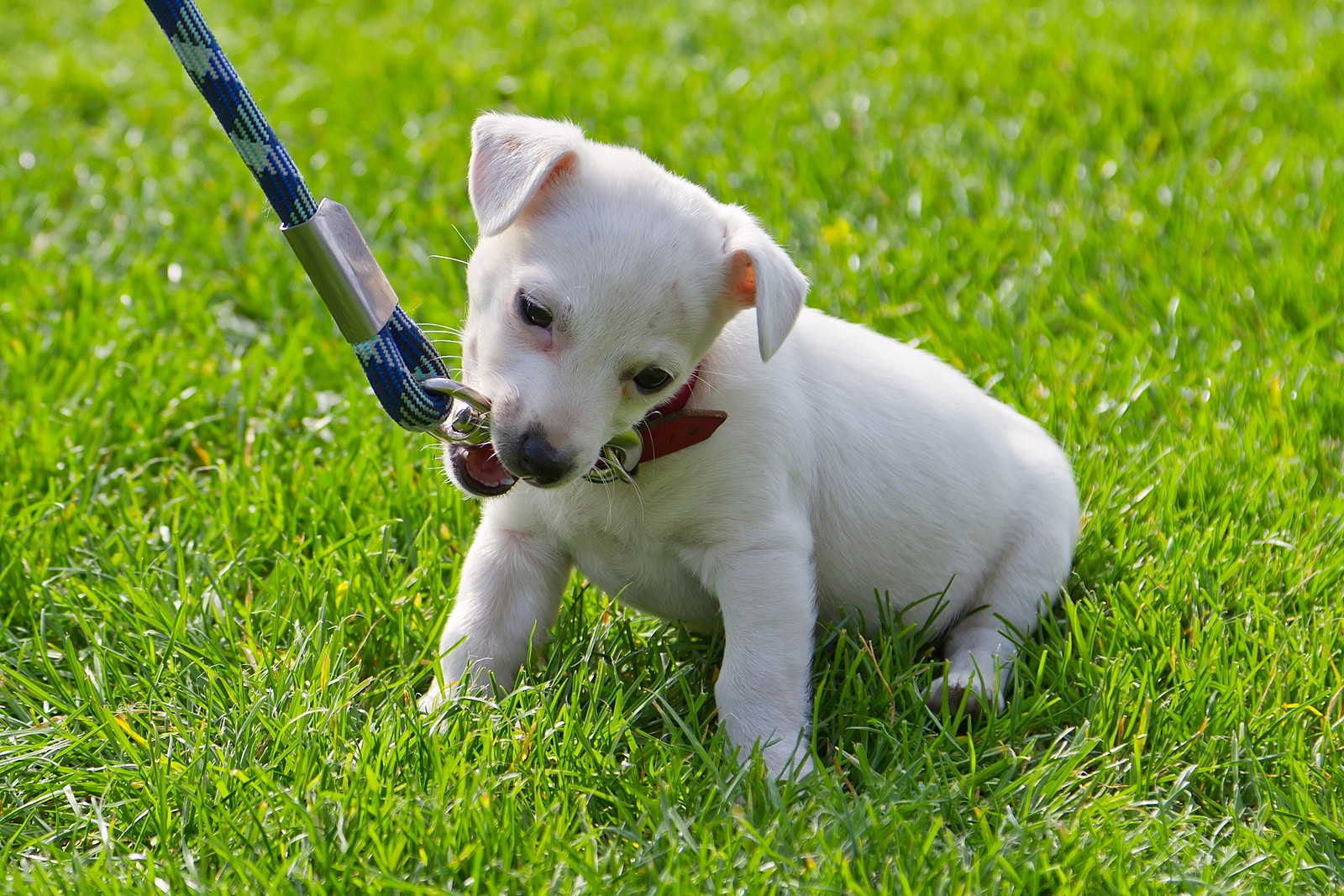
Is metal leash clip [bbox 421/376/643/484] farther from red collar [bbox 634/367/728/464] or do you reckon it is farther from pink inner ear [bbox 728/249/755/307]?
pink inner ear [bbox 728/249/755/307]

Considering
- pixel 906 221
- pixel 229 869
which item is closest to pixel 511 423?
pixel 229 869

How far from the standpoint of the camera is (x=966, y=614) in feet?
10.6

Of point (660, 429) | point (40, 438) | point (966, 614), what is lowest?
point (966, 614)

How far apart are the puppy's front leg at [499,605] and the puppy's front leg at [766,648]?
0.43 meters

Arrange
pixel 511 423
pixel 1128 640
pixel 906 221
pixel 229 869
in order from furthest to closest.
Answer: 1. pixel 906 221
2. pixel 1128 640
3. pixel 511 423
4. pixel 229 869

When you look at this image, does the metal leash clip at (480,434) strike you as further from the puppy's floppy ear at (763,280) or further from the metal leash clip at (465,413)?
the puppy's floppy ear at (763,280)

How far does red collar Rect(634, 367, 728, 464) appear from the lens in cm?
267

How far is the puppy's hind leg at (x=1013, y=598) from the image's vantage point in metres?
3.04

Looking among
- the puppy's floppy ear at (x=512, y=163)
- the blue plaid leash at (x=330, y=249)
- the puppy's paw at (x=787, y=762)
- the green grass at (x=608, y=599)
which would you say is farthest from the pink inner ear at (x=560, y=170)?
the puppy's paw at (x=787, y=762)

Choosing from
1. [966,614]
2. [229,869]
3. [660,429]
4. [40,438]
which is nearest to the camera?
[229,869]

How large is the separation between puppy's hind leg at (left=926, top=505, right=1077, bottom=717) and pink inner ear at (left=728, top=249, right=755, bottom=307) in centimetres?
99

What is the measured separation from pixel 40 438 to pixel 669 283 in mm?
2118

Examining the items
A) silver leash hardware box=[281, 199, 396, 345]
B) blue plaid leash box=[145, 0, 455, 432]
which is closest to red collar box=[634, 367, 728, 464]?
blue plaid leash box=[145, 0, 455, 432]

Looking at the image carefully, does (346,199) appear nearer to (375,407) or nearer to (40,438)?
(375,407)
